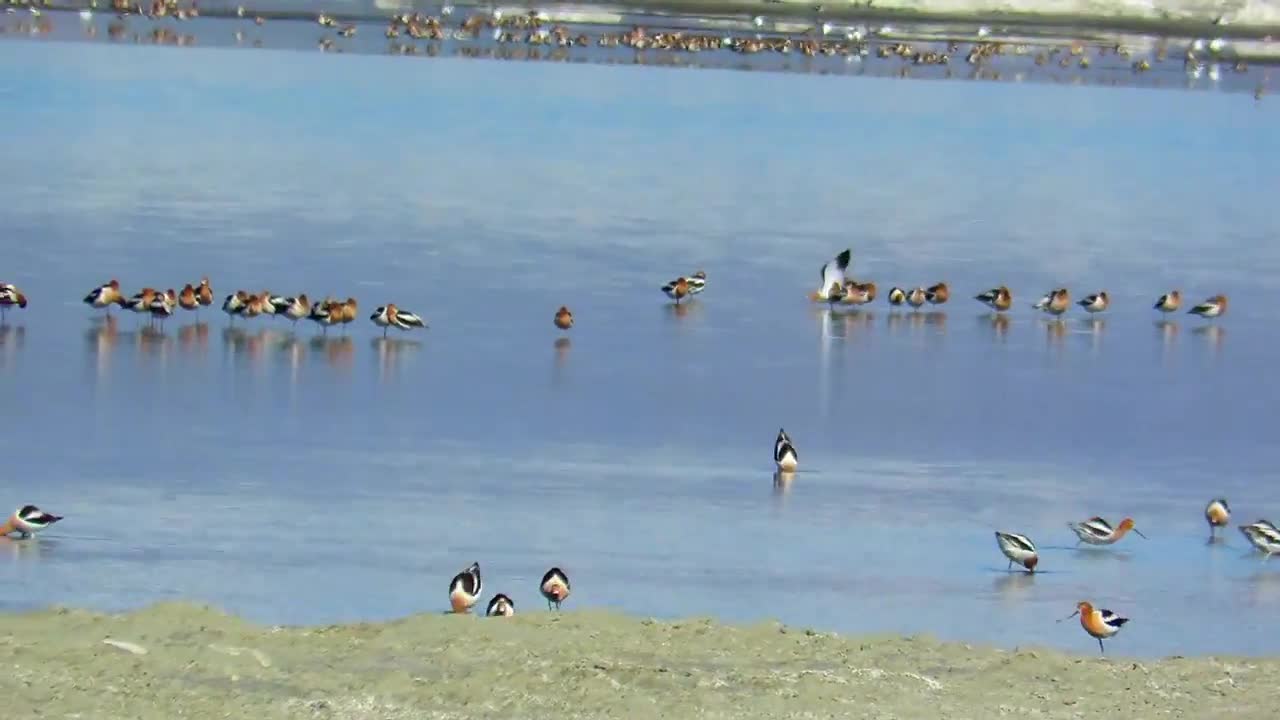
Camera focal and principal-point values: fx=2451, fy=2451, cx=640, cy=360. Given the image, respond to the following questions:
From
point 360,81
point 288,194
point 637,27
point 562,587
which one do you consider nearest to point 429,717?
point 562,587

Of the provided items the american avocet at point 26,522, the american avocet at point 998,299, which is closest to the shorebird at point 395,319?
the american avocet at point 998,299

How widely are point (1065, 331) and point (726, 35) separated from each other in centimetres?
3612

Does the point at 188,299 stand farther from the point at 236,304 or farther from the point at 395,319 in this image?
the point at 395,319

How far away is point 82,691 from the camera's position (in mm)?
7633

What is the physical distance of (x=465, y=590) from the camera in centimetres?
944

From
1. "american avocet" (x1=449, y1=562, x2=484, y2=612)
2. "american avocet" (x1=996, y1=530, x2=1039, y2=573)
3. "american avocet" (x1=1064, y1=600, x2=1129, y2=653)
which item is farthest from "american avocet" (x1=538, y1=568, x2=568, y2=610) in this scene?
"american avocet" (x1=996, y1=530, x2=1039, y2=573)

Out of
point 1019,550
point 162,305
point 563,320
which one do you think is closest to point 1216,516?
point 1019,550

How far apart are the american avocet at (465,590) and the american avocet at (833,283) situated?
9556mm

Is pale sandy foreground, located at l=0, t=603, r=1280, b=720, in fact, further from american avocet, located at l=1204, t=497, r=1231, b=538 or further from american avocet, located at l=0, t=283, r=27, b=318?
american avocet, located at l=0, t=283, r=27, b=318

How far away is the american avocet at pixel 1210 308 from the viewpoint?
746 inches

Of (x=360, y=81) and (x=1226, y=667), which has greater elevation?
(x=360, y=81)

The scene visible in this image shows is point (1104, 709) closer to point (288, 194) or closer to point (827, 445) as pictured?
point (827, 445)

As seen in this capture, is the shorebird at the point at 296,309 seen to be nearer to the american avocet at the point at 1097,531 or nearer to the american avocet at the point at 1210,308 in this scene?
the american avocet at the point at 1097,531

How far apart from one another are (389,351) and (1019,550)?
6169 mm
